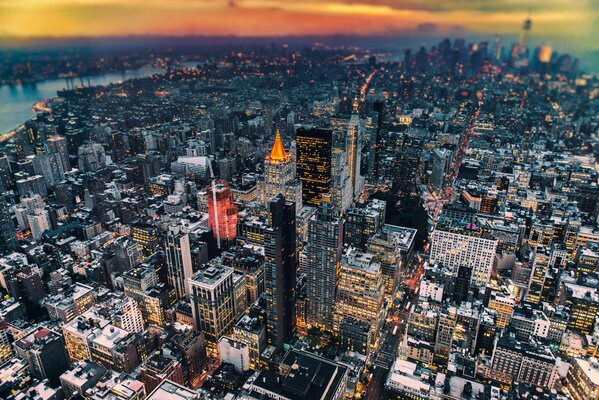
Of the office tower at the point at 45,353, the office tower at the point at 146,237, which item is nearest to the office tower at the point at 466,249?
the office tower at the point at 146,237

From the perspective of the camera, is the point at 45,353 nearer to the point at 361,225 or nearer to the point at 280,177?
the point at 280,177

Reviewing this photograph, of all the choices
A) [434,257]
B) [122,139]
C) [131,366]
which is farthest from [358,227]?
[122,139]

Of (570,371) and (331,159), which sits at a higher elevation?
(331,159)

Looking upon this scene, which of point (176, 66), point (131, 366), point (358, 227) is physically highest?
point (176, 66)

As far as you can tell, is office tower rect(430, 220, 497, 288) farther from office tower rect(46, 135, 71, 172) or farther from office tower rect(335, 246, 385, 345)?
office tower rect(46, 135, 71, 172)

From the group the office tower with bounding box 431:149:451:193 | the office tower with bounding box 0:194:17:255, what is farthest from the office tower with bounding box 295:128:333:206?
the office tower with bounding box 0:194:17:255

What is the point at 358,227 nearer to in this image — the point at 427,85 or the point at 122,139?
the point at 122,139
